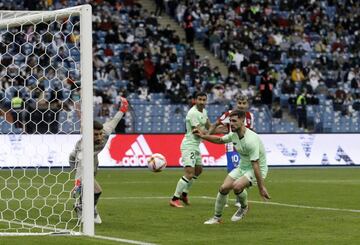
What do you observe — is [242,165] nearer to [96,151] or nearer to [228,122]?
[96,151]

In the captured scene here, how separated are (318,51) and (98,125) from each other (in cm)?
3148

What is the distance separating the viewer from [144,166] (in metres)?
33.1

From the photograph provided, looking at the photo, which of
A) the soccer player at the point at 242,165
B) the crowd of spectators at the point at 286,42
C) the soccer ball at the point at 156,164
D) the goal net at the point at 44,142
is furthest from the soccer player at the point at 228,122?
the crowd of spectators at the point at 286,42

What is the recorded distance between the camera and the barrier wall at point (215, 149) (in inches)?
1219

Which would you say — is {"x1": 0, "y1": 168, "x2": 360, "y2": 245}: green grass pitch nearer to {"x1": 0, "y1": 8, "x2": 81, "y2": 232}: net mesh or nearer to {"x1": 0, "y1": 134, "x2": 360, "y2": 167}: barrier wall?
{"x1": 0, "y1": 8, "x2": 81, "y2": 232}: net mesh

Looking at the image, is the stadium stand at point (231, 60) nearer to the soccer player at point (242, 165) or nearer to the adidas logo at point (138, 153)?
the adidas logo at point (138, 153)

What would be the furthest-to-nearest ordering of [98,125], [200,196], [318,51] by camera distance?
[318,51] < [200,196] < [98,125]

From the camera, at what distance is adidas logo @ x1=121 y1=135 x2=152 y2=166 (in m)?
33.0

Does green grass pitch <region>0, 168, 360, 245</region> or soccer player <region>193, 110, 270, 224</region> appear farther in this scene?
soccer player <region>193, 110, 270, 224</region>

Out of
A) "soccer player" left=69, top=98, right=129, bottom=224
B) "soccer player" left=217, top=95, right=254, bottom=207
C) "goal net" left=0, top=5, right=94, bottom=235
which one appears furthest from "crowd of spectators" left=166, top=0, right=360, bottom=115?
"soccer player" left=69, top=98, right=129, bottom=224

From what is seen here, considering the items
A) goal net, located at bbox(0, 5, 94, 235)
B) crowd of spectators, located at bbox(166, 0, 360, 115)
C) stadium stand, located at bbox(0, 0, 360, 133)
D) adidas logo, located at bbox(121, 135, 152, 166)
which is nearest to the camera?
goal net, located at bbox(0, 5, 94, 235)

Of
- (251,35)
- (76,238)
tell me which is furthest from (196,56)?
(76,238)

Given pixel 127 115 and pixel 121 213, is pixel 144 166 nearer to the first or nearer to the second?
pixel 127 115

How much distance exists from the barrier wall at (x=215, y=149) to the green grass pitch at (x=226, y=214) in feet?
10.1
